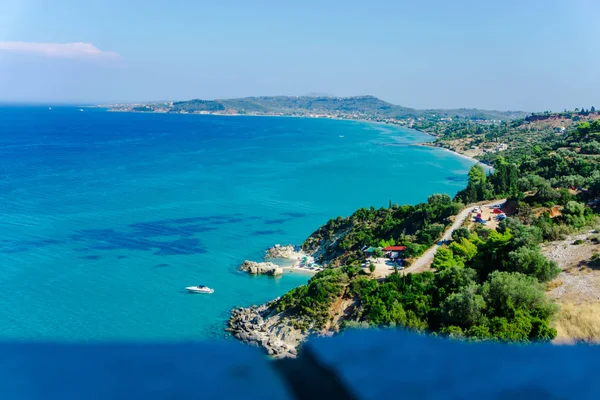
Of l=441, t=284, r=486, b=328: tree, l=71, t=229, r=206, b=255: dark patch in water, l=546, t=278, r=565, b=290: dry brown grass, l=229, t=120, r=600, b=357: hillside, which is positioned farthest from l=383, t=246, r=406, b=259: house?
l=71, t=229, r=206, b=255: dark patch in water

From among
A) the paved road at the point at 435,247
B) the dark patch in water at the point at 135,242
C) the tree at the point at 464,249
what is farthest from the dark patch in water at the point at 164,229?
the tree at the point at 464,249

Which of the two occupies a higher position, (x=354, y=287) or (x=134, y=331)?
(x=354, y=287)

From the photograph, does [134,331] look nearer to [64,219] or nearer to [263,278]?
[263,278]

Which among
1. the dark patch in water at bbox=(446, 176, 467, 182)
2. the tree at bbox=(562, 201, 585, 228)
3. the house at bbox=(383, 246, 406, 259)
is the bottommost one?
the dark patch in water at bbox=(446, 176, 467, 182)

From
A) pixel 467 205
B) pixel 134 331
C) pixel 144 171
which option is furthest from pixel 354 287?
pixel 144 171

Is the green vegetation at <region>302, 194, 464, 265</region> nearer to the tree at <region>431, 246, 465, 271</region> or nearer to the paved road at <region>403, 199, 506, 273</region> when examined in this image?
the paved road at <region>403, 199, 506, 273</region>

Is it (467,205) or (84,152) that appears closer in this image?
(467,205)
